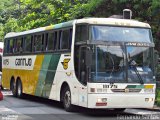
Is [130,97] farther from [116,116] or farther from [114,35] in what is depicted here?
[114,35]

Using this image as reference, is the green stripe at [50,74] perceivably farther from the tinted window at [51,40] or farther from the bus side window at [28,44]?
the bus side window at [28,44]

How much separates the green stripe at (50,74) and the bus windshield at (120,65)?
9.82 ft

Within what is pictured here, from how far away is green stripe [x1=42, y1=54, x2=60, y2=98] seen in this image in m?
17.2

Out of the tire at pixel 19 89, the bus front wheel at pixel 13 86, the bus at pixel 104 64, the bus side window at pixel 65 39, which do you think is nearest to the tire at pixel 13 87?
the bus front wheel at pixel 13 86

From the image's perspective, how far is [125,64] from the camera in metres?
14.5

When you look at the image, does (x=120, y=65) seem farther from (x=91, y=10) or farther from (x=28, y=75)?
(x=91, y=10)

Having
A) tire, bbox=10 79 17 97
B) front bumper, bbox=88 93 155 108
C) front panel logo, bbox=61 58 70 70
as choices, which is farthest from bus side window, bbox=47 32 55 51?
tire, bbox=10 79 17 97

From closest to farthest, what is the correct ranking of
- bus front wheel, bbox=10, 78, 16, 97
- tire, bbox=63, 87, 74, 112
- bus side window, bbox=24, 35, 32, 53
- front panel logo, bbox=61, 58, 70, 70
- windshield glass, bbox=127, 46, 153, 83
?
windshield glass, bbox=127, 46, 153, 83
tire, bbox=63, 87, 74, 112
front panel logo, bbox=61, 58, 70, 70
bus side window, bbox=24, 35, 32, 53
bus front wheel, bbox=10, 78, 16, 97

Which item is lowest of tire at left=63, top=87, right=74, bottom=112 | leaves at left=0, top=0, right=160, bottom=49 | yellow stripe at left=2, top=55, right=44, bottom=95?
tire at left=63, top=87, right=74, bottom=112

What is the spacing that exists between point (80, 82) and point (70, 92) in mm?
1004

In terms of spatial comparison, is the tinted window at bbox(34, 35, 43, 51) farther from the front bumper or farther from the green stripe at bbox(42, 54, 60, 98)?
the front bumper

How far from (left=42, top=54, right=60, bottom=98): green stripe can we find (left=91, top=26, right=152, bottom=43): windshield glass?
2.72m

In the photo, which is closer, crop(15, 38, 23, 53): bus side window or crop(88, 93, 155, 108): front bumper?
crop(88, 93, 155, 108): front bumper

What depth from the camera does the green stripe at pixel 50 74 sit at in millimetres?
17156
